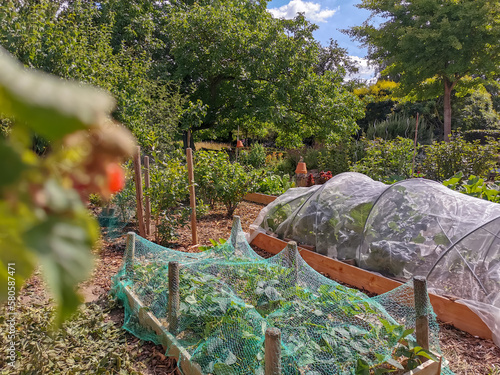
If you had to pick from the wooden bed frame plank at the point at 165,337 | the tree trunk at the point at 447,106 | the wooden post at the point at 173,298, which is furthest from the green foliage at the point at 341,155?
the wooden post at the point at 173,298

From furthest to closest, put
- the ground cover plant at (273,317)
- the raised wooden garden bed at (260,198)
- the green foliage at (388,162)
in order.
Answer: the green foliage at (388,162) → the raised wooden garden bed at (260,198) → the ground cover plant at (273,317)

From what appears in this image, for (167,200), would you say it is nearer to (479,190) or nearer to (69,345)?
(69,345)

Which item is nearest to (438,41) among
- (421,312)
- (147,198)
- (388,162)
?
(388,162)

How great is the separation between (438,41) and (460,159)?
32.0 feet

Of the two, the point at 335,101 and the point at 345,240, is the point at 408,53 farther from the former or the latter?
the point at 345,240

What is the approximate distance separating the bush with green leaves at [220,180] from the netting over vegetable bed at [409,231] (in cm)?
164

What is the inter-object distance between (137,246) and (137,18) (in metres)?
10.2

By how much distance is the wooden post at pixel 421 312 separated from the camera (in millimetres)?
2584

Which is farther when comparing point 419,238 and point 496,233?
point 419,238

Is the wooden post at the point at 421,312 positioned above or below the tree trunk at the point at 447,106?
below

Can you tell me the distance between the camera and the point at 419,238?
4035 millimetres

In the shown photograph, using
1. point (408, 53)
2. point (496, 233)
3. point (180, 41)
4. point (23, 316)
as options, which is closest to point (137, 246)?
point (23, 316)

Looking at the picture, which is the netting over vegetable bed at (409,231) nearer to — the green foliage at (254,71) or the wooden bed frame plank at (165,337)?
the wooden bed frame plank at (165,337)

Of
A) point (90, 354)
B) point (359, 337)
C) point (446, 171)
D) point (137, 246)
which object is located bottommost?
point (90, 354)
